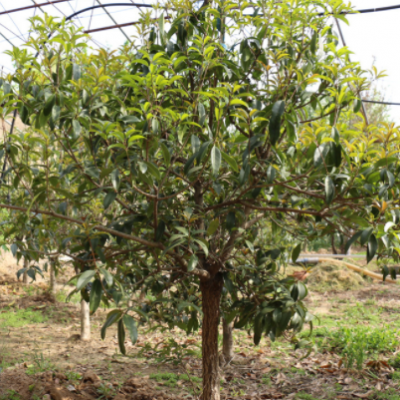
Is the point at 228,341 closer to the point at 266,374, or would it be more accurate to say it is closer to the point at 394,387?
the point at 266,374

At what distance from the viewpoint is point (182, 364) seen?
2.54m

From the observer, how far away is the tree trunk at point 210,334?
2.33 meters

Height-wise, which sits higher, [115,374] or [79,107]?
[79,107]

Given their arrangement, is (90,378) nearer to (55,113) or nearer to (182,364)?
(182,364)

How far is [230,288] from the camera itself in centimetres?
216

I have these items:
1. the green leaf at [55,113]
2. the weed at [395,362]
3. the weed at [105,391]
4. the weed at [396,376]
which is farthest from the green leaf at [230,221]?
the weed at [395,362]

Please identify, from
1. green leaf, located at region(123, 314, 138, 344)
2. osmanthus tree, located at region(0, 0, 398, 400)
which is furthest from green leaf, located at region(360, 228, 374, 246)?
green leaf, located at region(123, 314, 138, 344)

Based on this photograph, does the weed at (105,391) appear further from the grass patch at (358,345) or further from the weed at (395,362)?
the weed at (395,362)

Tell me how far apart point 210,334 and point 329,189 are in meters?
1.29

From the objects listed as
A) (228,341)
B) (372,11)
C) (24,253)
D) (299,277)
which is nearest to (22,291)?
(228,341)

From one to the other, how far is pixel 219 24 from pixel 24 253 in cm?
169

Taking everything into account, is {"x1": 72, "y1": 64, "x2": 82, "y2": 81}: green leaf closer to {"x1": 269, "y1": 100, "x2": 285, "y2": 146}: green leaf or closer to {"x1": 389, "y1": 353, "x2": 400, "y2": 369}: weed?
{"x1": 269, "y1": 100, "x2": 285, "y2": 146}: green leaf

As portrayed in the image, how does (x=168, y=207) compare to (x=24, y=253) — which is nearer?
(x=168, y=207)

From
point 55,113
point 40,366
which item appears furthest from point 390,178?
point 40,366
